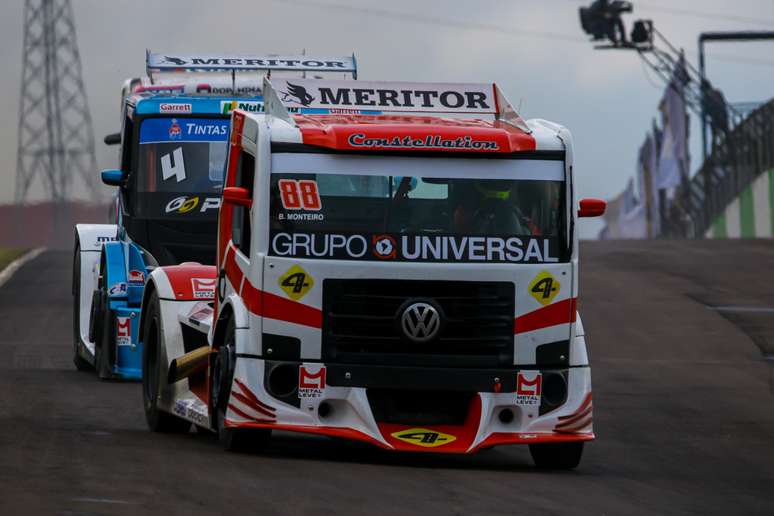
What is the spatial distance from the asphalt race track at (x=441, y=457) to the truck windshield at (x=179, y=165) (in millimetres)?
1833

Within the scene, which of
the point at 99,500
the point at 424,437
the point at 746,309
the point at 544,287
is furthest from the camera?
the point at 746,309

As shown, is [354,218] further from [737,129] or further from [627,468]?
[737,129]

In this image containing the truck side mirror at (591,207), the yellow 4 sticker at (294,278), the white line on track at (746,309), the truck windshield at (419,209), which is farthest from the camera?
the white line on track at (746,309)

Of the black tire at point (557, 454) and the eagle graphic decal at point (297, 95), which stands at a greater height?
the eagle graphic decal at point (297, 95)

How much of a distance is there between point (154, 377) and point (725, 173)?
42.0 m

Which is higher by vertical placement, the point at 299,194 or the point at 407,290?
the point at 299,194

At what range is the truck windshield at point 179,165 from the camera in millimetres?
16672

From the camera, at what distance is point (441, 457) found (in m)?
11.9

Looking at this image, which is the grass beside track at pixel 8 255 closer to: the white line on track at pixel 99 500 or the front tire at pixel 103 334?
the front tire at pixel 103 334

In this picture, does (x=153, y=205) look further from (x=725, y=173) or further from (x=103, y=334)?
(x=725, y=173)

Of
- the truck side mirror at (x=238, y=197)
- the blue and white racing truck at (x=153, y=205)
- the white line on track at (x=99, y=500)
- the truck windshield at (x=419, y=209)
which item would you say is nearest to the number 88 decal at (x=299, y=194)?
the truck windshield at (x=419, y=209)

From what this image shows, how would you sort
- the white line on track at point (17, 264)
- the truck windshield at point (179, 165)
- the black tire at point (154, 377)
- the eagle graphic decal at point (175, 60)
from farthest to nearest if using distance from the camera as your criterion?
the white line on track at point (17, 264) → the eagle graphic decal at point (175, 60) → the truck windshield at point (179, 165) → the black tire at point (154, 377)

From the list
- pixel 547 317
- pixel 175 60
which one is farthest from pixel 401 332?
pixel 175 60

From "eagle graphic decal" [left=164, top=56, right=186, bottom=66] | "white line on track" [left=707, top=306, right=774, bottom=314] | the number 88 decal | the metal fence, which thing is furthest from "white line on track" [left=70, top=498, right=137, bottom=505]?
the metal fence
